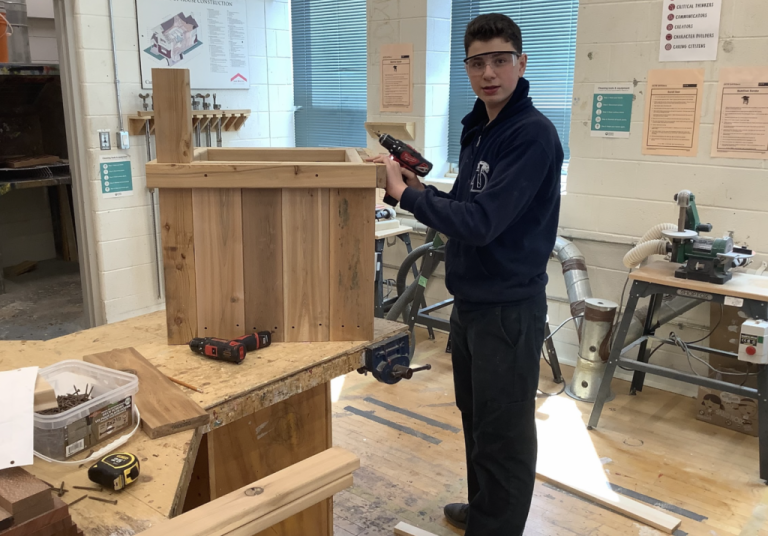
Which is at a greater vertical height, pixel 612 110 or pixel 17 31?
→ pixel 17 31

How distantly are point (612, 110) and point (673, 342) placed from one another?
1143 millimetres

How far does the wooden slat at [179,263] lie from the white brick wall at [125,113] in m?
2.11

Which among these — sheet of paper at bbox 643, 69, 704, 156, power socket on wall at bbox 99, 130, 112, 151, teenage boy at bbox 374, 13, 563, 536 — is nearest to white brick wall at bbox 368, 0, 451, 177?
sheet of paper at bbox 643, 69, 704, 156

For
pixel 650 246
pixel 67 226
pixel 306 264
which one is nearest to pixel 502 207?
pixel 306 264

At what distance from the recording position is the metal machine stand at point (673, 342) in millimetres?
2486

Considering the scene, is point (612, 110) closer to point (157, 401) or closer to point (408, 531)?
point (408, 531)

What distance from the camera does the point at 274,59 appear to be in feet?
14.0

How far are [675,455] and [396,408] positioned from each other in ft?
3.93

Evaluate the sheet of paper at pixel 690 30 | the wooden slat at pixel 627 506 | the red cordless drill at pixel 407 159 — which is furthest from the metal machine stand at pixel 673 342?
the red cordless drill at pixel 407 159

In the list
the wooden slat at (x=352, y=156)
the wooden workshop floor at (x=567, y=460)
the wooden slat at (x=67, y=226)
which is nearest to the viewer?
the wooden slat at (x=352, y=156)

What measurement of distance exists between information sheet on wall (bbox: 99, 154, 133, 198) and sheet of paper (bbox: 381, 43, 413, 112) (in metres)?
1.55

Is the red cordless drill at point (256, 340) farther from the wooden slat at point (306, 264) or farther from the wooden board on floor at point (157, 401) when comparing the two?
→ the wooden board on floor at point (157, 401)

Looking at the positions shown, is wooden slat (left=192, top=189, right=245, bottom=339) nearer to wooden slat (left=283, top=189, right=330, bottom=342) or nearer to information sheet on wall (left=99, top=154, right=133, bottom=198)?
wooden slat (left=283, top=189, right=330, bottom=342)

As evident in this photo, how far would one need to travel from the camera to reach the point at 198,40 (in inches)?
148
